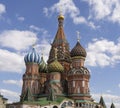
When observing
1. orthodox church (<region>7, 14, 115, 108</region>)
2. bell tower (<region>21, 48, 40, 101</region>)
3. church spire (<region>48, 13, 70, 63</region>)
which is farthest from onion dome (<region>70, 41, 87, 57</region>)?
bell tower (<region>21, 48, 40, 101</region>)

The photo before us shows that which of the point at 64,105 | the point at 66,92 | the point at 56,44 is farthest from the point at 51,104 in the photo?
the point at 56,44

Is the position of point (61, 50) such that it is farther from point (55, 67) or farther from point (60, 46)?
point (55, 67)

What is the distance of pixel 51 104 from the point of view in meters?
55.8

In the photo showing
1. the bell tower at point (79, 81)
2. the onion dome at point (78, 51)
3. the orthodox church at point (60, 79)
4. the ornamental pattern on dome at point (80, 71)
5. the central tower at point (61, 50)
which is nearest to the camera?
the orthodox church at point (60, 79)

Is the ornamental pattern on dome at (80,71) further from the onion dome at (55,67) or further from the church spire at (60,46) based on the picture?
the church spire at (60,46)

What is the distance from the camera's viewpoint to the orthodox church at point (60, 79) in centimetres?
5941

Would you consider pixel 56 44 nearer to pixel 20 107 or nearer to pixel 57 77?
pixel 57 77

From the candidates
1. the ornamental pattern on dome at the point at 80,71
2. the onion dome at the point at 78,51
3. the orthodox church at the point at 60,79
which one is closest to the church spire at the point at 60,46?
the orthodox church at the point at 60,79

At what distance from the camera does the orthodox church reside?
59406 millimetres

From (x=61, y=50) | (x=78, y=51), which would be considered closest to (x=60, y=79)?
(x=78, y=51)

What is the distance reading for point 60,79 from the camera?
64.3 meters

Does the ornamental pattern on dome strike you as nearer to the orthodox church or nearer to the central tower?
the orthodox church

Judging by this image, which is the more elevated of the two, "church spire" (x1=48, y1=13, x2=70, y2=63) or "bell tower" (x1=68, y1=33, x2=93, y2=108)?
"church spire" (x1=48, y1=13, x2=70, y2=63)

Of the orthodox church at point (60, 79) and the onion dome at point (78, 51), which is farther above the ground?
the onion dome at point (78, 51)
